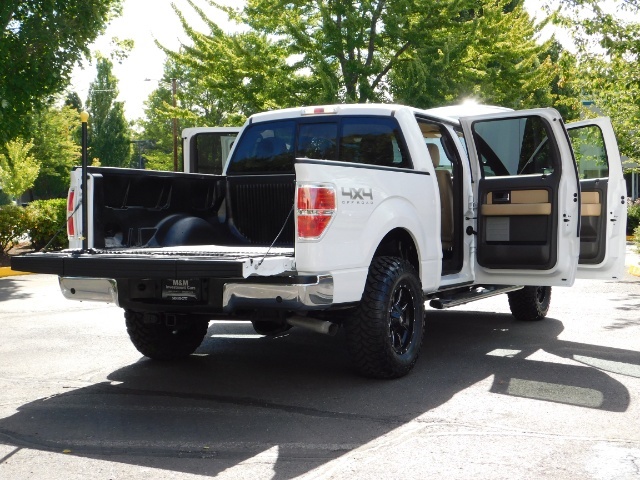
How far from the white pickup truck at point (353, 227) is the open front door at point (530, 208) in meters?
0.01

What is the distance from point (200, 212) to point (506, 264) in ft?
8.98

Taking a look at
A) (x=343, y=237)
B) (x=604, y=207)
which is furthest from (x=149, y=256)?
(x=604, y=207)

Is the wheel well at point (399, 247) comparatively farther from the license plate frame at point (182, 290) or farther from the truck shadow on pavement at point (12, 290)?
the truck shadow on pavement at point (12, 290)

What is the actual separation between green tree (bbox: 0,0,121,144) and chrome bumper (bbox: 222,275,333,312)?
39.8ft

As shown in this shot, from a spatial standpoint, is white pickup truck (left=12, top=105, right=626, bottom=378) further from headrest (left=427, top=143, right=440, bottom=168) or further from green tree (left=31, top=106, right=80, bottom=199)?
green tree (left=31, top=106, right=80, bottom=199)

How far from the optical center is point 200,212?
283 inches

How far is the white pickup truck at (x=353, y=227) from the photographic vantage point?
5.42 metres

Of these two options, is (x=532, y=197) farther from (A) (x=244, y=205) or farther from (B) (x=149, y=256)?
(B) (x=149, y=256)

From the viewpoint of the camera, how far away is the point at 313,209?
17.4 ft

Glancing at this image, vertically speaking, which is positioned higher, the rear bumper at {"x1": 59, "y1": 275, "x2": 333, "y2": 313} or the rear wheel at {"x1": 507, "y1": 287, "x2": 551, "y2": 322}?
the rear bumper at {"x1": 59, "y1": 275, "x2": 333, "y2": 313}

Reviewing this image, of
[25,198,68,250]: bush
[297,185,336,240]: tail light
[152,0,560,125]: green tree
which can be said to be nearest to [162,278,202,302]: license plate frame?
[297,185,336,240]: tail light

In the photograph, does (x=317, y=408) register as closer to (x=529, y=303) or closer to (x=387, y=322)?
(x=387, y=322)

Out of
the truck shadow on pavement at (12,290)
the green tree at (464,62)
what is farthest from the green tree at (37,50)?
the green tree at (464,62)

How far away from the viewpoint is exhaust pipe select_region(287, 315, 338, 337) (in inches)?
226
